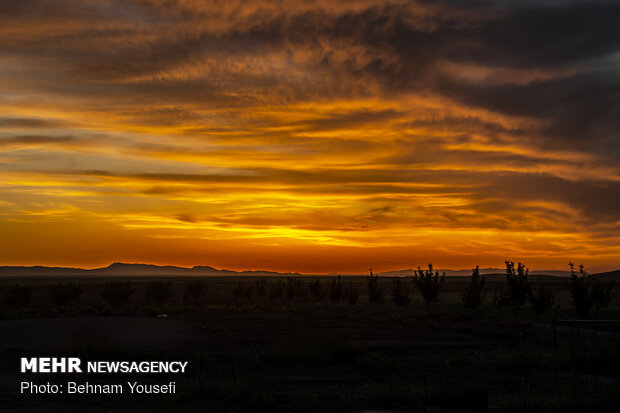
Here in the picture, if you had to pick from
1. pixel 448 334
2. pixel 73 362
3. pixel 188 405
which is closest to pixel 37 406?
pixel 188 405

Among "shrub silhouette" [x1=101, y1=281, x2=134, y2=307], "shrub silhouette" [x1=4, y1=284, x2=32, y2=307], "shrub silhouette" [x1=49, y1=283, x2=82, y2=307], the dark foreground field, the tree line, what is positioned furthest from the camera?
"shrub silhouette" [x1=49, y1=283, x2=82, y2=307]

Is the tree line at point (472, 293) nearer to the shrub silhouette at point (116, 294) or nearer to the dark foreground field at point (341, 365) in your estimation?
the shrub silhouette at point (116, 294)

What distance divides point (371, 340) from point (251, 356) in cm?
810

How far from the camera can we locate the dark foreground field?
47.9ft

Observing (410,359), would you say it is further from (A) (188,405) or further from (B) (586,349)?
(A) (188,405)

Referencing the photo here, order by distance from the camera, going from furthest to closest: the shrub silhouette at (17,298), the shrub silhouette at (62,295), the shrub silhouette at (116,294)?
the shrub silhouette at (62,295)
the shrub silhouette at (116,294)
the shrub silhouette at (17,298)

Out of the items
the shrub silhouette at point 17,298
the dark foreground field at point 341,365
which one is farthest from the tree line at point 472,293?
the dark foreground field at point 341,365

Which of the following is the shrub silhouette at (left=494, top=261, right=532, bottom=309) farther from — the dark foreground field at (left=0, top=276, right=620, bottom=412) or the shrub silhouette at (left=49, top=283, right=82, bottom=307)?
the shrub silhouette at (left=49, top=283, right=82, bottom=307)

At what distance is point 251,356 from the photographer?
22.4 metres

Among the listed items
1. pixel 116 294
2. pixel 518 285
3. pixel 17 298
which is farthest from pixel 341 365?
pixel 17 298

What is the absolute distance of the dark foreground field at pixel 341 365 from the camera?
575 inches

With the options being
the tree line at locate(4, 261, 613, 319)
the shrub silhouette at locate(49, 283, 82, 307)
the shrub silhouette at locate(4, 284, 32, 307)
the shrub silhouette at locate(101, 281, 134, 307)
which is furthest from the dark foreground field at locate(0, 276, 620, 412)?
the shrub silhouette at locate(49, 283, 82, 307)

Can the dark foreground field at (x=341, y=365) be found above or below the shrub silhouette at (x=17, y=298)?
below

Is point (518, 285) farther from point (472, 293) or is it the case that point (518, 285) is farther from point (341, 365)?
point (341, 365)
